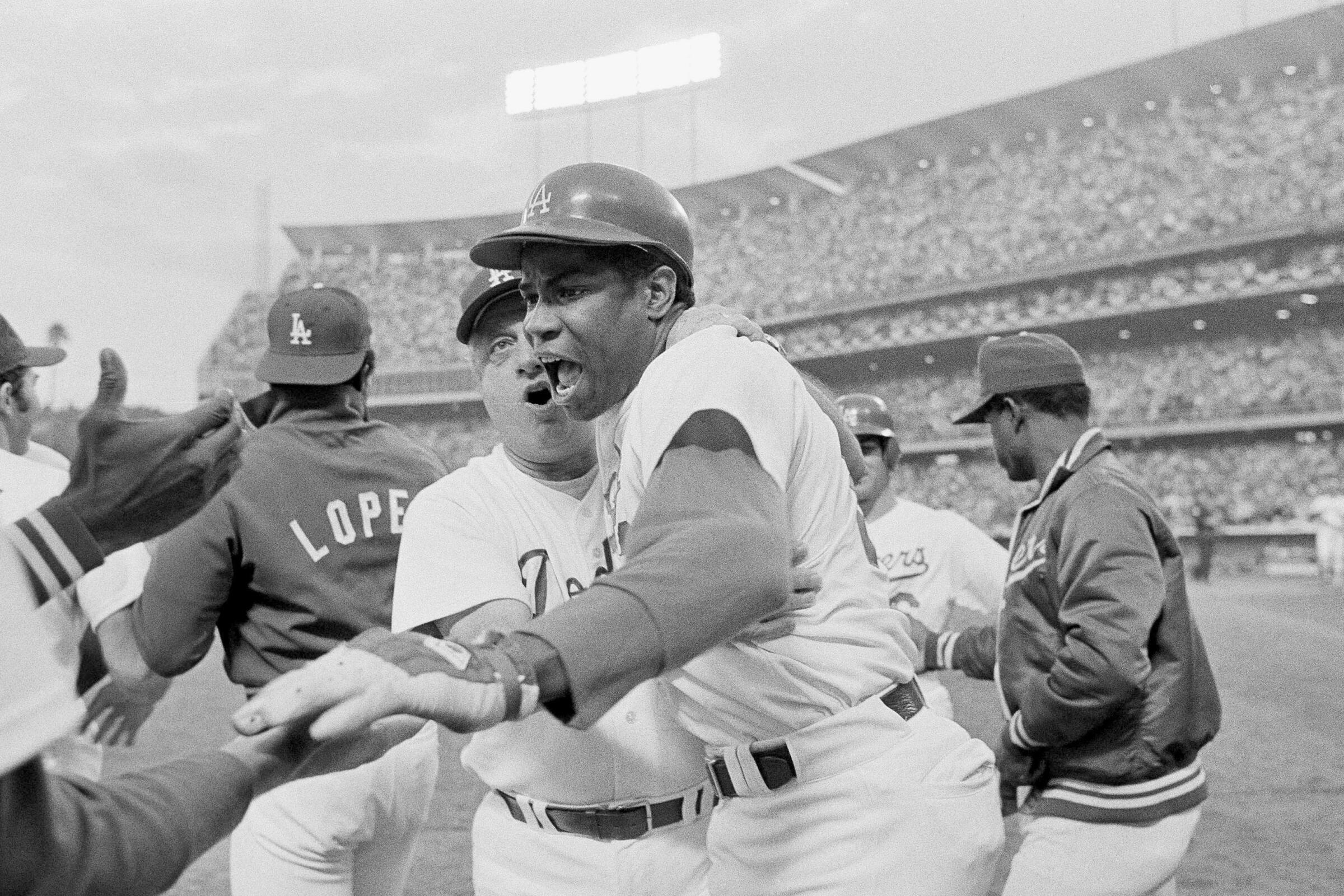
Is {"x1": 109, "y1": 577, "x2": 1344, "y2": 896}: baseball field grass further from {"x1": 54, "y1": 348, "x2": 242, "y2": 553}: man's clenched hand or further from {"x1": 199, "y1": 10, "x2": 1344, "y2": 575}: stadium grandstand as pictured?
{"x1": 199, "y1": 10, "x2": 1344, "y2": 575}: stadium grandstand

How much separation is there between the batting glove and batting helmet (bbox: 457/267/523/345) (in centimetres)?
165

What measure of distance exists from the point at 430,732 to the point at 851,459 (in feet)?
5.30

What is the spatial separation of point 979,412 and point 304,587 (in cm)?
230

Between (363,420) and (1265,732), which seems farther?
(1265,732)

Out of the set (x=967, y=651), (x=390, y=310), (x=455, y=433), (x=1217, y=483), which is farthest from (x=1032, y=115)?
(x=967, y=651)

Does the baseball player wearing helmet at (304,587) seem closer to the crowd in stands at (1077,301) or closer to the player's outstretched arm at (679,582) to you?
the player's outstretched arm at (679,582)

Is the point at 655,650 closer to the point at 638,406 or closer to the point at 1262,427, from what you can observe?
the point at 638,406

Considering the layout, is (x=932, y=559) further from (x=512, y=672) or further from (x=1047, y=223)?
(x=1047, y=223)

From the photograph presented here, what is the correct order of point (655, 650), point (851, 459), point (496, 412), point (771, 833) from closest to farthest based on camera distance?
point (655, 650), point (771, 833), point (851, 459), point (496, 412)

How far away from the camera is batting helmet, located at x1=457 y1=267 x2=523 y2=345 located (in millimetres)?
2916

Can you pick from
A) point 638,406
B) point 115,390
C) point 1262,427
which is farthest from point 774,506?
point 1262,427

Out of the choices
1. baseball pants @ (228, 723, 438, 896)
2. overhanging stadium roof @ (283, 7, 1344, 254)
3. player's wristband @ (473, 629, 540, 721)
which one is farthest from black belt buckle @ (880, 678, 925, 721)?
overhanging stadium roof @ (283, 7, 1344, 254)

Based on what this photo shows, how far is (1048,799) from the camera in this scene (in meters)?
3.49

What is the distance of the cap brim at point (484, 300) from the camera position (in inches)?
115
